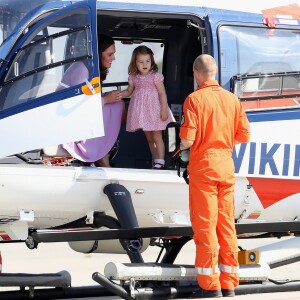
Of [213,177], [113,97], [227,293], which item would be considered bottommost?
[227,293]

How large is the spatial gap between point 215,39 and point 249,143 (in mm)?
868

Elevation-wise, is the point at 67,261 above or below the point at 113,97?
below

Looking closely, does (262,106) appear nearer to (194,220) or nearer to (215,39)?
(215,39)

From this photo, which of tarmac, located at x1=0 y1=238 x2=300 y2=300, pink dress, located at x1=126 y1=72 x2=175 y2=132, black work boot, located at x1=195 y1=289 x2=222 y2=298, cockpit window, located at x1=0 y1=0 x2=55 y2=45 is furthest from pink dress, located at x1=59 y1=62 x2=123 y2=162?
tarmac, located at x1=0 y1=238 x2=300 y2=300

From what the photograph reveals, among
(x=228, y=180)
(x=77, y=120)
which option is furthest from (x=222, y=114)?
(x=77, y=120)

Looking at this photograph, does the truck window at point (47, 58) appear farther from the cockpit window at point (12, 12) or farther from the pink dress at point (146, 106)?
the pink dress at point (146, 106)

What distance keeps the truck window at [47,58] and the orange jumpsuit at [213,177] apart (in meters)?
0.94

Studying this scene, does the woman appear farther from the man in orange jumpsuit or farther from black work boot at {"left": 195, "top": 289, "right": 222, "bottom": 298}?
black work boot at {"left": 195, "top": 289, "right": 222, "bottom": 298}

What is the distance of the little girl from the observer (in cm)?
844

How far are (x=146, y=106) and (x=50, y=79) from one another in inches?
39.2

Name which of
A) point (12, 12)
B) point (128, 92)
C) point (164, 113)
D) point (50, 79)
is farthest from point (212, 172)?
point (12, 12)

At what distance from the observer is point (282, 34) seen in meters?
8.62

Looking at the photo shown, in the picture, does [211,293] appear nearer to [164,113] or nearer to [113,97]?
[164,113]

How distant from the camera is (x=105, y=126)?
8383mm
